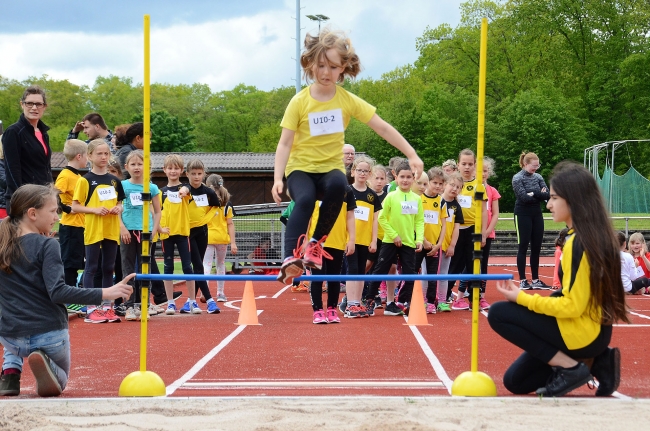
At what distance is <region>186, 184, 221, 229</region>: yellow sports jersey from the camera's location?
31.5 feet

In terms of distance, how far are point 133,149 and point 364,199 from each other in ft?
9.03

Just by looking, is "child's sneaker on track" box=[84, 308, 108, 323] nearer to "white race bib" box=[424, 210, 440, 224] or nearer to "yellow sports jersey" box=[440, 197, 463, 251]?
"white race bib" box=[424, 210, 440, 224]

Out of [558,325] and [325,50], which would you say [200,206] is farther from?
[558,325]

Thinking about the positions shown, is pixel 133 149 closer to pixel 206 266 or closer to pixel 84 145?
pixel 84 145

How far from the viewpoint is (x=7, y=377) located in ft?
15.6

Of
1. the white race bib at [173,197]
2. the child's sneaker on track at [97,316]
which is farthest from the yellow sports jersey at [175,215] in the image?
the child's sneaker on track at [97,316]

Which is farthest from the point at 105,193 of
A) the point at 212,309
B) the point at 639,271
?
the point at 639,271

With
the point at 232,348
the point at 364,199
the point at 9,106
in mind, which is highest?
the point at 9,106

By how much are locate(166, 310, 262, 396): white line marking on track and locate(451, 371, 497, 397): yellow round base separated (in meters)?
1.78

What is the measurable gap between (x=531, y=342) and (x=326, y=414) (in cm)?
137

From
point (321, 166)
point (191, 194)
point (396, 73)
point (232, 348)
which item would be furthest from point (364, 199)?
point (396, 73)

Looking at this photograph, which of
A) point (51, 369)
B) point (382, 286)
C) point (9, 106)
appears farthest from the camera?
point (9, 106)

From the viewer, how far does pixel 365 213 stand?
8.84 m

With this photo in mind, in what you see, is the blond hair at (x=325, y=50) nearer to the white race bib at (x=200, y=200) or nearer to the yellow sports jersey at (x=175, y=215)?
the yellow sports jersey at (x=175, y=215)
